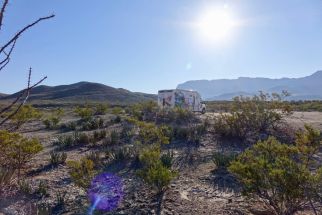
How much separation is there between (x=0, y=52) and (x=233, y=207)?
5.67 m

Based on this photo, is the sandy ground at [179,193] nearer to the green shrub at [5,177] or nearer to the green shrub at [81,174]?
the green shrub at [81,174]

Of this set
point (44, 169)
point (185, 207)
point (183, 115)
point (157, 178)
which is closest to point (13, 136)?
point (44, 169)

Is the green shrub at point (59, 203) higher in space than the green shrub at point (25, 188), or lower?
lower

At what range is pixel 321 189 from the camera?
5660mm

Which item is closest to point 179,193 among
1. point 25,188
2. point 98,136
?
point 25,188

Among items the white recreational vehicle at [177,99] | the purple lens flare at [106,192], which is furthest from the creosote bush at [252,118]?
the white recreational vehicle at [177,99]

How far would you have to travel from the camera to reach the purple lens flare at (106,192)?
7020mm

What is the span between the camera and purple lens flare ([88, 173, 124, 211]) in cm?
702

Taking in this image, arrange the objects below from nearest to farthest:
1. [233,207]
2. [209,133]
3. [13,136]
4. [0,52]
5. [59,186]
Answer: [0,52]
[233,207]
[59,186]
[13,136]
[209,133]

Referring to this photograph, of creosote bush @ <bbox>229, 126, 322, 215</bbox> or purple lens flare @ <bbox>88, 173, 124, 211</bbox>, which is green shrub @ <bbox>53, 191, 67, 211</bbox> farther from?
creosote bush @ <bbox>229, 126, 322, 215</bbox>

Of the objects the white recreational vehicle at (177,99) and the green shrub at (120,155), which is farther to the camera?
the white recreational vehicle at (177,99)

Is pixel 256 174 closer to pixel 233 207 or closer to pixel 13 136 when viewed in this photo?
pixel 233 207

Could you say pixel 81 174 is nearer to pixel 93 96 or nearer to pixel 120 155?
pixel 120 155

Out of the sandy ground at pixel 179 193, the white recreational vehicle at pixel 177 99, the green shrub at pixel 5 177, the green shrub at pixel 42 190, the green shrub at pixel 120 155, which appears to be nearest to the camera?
the sandy ground at pixel 179 193
